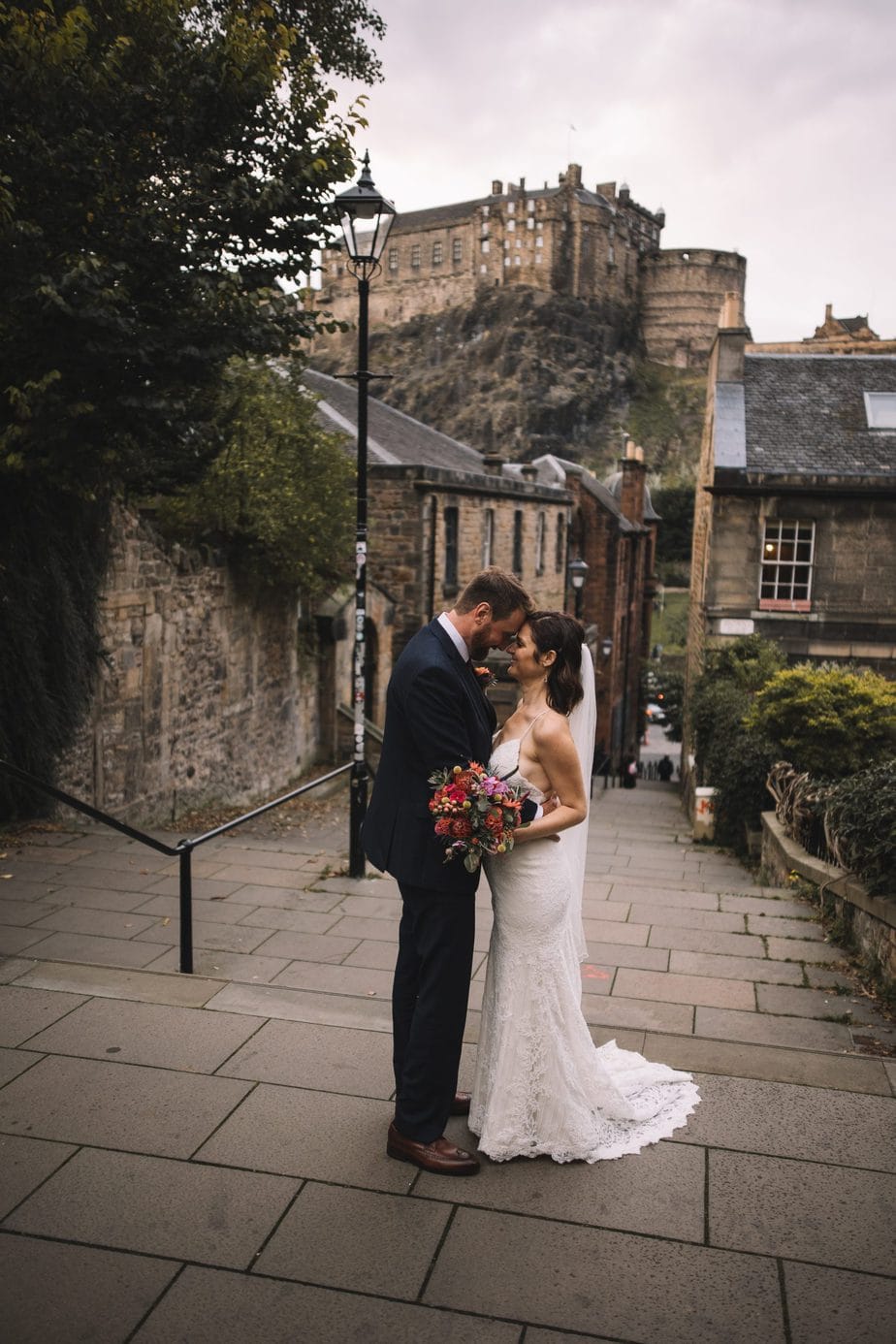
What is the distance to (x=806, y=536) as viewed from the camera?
20.0 metres

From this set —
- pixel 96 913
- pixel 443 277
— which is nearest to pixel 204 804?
pixel 96 913

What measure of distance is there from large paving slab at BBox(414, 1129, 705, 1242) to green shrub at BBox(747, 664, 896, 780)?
927 centimetres

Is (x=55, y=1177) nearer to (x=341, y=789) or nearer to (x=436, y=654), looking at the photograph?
(x=436, y=654)

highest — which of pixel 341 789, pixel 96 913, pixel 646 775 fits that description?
pixel 96 913

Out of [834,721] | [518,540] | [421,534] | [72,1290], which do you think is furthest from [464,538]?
[72,1290]

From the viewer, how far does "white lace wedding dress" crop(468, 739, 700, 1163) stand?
387cm

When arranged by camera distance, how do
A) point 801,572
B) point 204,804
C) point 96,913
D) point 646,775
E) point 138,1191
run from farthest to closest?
1. point 646,775
2. point 801,572
3. point 204,804
4. point 96,913
5. point 138,1191

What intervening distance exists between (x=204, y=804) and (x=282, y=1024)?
29.1ft

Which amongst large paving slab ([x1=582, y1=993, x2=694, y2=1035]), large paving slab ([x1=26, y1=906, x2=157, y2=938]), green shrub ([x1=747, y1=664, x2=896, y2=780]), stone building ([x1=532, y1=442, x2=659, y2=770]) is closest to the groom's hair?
large paving slab ([x1=582, y1=993, x2=694, y2=1035])

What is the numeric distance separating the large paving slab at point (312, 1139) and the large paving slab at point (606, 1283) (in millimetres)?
428

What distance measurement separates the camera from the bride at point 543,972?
3.87m

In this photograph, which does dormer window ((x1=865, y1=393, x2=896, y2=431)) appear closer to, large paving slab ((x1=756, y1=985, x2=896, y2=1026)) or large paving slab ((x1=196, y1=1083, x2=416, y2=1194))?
large paving slab ((x1=756, y1=985, x2=896, y2=1026))

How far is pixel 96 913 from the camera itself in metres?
6.77

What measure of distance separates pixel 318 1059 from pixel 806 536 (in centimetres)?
1773
